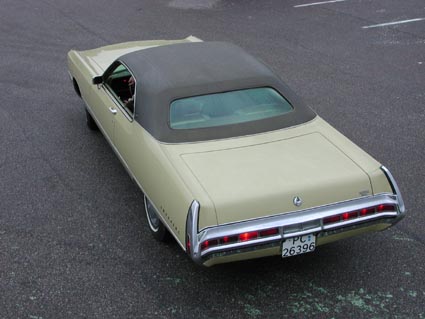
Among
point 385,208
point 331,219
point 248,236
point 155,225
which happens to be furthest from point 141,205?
point 385,208

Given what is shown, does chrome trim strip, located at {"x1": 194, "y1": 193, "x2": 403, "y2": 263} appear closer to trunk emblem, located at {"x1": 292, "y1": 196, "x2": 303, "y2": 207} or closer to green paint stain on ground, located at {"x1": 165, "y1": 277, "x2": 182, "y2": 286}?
trunk emblem, located at {"x1": 292, "y1": 196, "x2": 303, "y2": 207}

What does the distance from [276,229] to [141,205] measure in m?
1.94

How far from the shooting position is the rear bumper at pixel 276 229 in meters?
3.87

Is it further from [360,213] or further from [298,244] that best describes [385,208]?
[298,244]

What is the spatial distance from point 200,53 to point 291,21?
24.0ft

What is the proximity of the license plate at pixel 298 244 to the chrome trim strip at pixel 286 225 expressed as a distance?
0.06 meters

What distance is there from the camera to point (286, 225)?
3939 millimetres

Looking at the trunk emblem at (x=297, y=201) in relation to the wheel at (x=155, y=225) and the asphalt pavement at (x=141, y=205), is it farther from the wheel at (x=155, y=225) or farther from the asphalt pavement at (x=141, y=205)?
the wheel at (x=155, y=225)

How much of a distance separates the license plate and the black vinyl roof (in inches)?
43.5

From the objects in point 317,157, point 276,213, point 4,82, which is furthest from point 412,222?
point 4,82

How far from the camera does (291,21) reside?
12336 millimetres

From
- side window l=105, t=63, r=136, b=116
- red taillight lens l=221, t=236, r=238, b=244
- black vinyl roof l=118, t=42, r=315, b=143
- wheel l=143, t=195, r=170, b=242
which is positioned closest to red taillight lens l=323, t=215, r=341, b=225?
red taillight lens l=221, t=236, r=238, b=244

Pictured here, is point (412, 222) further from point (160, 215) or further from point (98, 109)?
point (98, 109)

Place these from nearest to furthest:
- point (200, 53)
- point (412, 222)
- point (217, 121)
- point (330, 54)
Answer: point (217, 121)
point (412, 222)
point (200, 53)
point (330, 54)
